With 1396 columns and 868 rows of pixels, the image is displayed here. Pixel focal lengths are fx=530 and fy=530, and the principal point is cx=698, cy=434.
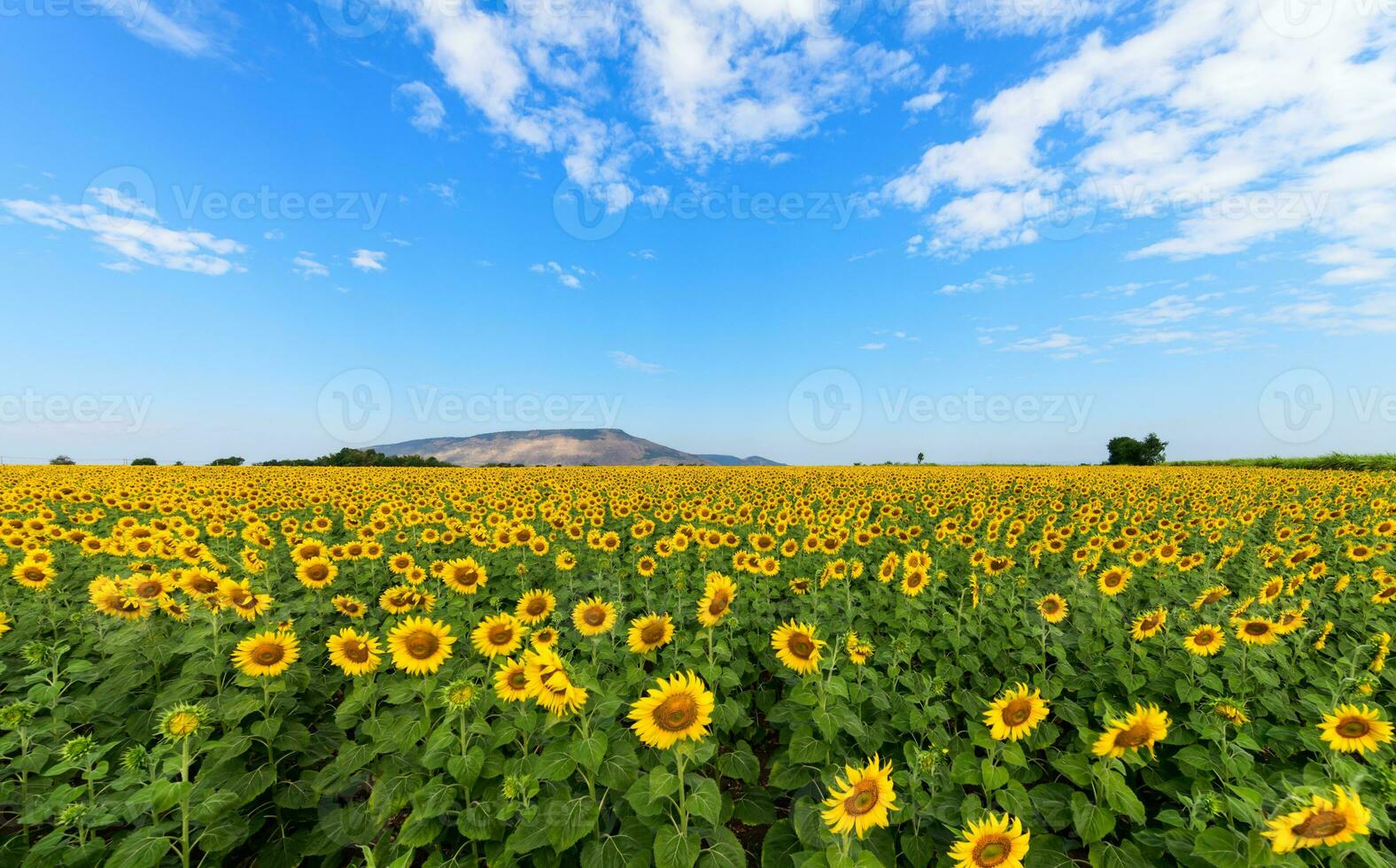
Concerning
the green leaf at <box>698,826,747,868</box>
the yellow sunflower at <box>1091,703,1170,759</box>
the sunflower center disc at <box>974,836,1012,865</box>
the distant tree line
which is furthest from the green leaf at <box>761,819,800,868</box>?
the distant tree line

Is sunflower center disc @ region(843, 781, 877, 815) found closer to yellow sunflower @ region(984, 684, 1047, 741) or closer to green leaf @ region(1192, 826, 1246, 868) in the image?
yellow sunflower @ region(984, 684, 1047, 741)

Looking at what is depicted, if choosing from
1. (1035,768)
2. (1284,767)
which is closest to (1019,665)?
(1035,768)

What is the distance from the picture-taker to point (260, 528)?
8.81 m

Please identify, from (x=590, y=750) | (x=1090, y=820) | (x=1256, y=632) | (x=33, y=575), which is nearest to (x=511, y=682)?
(x=590, y=750)

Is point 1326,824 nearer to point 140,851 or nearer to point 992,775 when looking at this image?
point 992,775

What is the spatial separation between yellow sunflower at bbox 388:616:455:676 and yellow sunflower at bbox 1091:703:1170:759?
15.6 ft

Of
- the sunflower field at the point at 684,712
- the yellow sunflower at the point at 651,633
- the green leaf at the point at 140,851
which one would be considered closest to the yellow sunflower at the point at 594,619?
the sunflower field at the point at 684,712

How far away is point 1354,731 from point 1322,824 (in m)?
2.04

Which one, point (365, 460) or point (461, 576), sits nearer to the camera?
point (461, 576)

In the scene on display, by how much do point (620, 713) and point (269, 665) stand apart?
2946 mm

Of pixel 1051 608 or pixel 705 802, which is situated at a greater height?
pixel 1051 608

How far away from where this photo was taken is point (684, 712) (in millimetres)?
3355

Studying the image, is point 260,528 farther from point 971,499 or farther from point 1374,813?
point 971,499

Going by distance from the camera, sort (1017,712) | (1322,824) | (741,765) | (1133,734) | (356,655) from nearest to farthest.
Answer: (1322,824)
(1133,734)
(1017,712)
(741,765)
(356,655)
